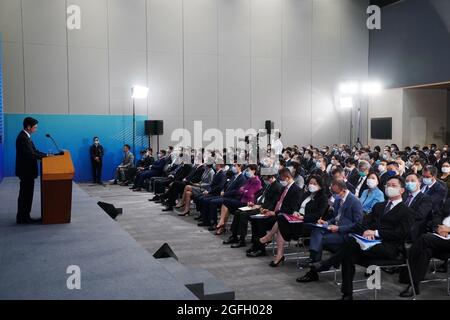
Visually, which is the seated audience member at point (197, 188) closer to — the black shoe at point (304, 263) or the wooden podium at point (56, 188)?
the black shoe at point (304, 263)

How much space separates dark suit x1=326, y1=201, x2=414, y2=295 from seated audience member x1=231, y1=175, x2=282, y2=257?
187 cm

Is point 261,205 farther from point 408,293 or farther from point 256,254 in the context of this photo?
point 408,293

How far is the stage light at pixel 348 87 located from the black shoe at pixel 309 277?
1350cm

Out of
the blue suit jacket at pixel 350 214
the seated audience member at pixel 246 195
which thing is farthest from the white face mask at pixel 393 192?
the seated audience member at pixel 246 195

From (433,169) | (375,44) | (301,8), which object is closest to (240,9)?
(301,8)

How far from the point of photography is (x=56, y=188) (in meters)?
5.12

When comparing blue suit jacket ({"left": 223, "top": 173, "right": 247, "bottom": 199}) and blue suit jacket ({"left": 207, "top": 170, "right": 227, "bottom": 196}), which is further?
blue suit jacket ({"left": 207, "top": 170, "right": 227, "bottom": 196})

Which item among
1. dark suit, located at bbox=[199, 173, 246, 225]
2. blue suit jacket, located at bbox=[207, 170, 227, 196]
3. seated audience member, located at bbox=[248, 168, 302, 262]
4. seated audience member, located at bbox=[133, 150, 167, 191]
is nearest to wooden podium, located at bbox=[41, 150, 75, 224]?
seated audience member, located at bbox=[248, 168, 302, 262]

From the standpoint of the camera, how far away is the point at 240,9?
15961 millimetres

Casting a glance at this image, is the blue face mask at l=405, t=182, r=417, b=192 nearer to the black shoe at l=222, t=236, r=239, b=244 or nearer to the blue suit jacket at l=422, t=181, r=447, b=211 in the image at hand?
the blue suit jacket at l=422, t=181, r=447, b=211

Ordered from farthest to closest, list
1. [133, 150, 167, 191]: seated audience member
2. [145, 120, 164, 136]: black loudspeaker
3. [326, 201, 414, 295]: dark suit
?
1. [145, 120, 164, 136]: black loudspeaker
2. [133, 150, 167, 191]: seated audience member
3. [326, 201, 414, 295]: dark suit

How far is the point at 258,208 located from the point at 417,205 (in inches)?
91.0

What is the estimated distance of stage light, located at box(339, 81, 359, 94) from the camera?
17375 millimetres
